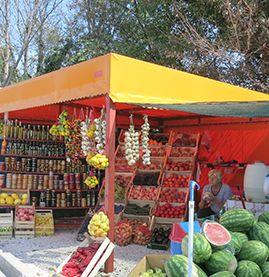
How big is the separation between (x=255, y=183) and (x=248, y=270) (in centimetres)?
243

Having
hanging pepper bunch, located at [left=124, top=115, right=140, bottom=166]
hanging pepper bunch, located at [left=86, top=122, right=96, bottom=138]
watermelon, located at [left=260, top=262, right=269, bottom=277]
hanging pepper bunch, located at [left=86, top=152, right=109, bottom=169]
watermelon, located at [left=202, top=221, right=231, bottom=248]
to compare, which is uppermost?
hanging pepper bunch, located at [left=86, top=122, right=96, bottom=138]

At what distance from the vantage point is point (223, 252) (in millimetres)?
2617

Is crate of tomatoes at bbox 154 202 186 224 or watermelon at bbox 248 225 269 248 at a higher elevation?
watermelon at bbox 248 225 269 248

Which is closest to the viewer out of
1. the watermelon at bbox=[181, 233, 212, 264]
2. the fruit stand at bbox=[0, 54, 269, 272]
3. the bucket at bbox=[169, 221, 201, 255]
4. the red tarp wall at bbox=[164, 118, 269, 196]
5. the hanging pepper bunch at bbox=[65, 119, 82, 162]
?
the watermelon at bbox=[181, 233, 212, 264]

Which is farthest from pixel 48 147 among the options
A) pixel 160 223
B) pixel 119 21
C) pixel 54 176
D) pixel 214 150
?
pixel 119 21

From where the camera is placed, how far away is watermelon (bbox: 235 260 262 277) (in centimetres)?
256

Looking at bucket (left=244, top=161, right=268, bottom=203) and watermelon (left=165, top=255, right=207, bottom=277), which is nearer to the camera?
watermelon (left=165, top=255, right=207, bottom=277)

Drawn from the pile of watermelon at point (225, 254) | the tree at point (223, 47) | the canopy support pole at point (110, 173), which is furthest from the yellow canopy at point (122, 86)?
the tree at point (223, 47)

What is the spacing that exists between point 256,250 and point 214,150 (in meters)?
6.45

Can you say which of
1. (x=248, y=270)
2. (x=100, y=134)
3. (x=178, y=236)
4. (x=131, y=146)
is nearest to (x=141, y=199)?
(x=131, y=146)

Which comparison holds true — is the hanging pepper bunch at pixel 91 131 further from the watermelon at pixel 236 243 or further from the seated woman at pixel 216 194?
the watermelon at pixel 236 243

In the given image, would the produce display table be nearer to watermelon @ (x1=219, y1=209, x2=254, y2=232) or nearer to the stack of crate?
watermelon @ (x1=219, y1=209, x2=254, y2=232)

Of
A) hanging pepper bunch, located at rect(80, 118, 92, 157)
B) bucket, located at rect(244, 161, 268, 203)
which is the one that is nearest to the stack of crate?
hanging pepper bunch, located at rect(80, 118, 92, 157)

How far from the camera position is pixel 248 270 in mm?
2572
